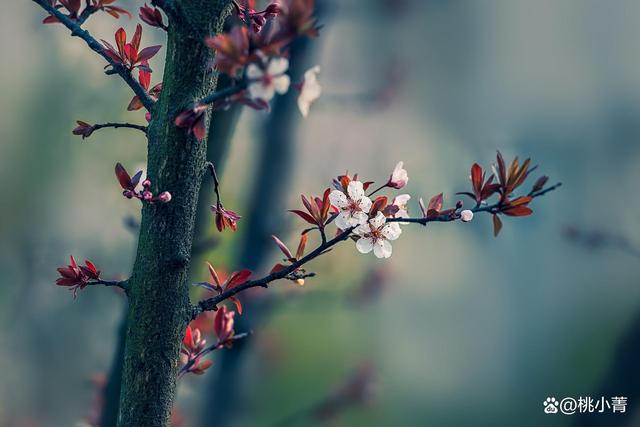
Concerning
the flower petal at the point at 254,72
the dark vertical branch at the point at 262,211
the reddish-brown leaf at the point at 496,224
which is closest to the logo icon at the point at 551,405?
the dark vertical branch at the point at 262,211

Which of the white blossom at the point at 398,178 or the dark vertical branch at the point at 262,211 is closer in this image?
the white blossom at the point at 398,178

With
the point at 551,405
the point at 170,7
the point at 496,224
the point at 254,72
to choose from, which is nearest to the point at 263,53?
the point at 254,72

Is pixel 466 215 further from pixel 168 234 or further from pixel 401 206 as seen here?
pixel 168 234

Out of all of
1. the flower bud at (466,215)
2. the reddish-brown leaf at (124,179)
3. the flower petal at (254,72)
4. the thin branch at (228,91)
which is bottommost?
the flower bud at (466,215)

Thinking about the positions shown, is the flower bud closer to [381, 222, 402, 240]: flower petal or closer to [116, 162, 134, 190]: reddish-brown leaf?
[381, 222, 402, 240]: flower petal

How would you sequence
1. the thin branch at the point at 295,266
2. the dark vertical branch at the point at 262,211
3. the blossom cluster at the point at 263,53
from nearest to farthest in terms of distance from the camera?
the blossom cluster at the point at 263,53
the thin branch at the point at 295,266
the dark vertical branch at the point at 262,211

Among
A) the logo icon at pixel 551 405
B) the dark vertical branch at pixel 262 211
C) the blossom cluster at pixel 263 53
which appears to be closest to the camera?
the blossom cluster at pixel 263 53

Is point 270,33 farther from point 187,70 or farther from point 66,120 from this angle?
point 66,120

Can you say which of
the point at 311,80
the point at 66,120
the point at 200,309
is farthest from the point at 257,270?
the point at 66,120

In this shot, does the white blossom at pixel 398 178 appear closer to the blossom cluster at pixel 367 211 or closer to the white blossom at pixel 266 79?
the blossom cluster at pixel 367 211
